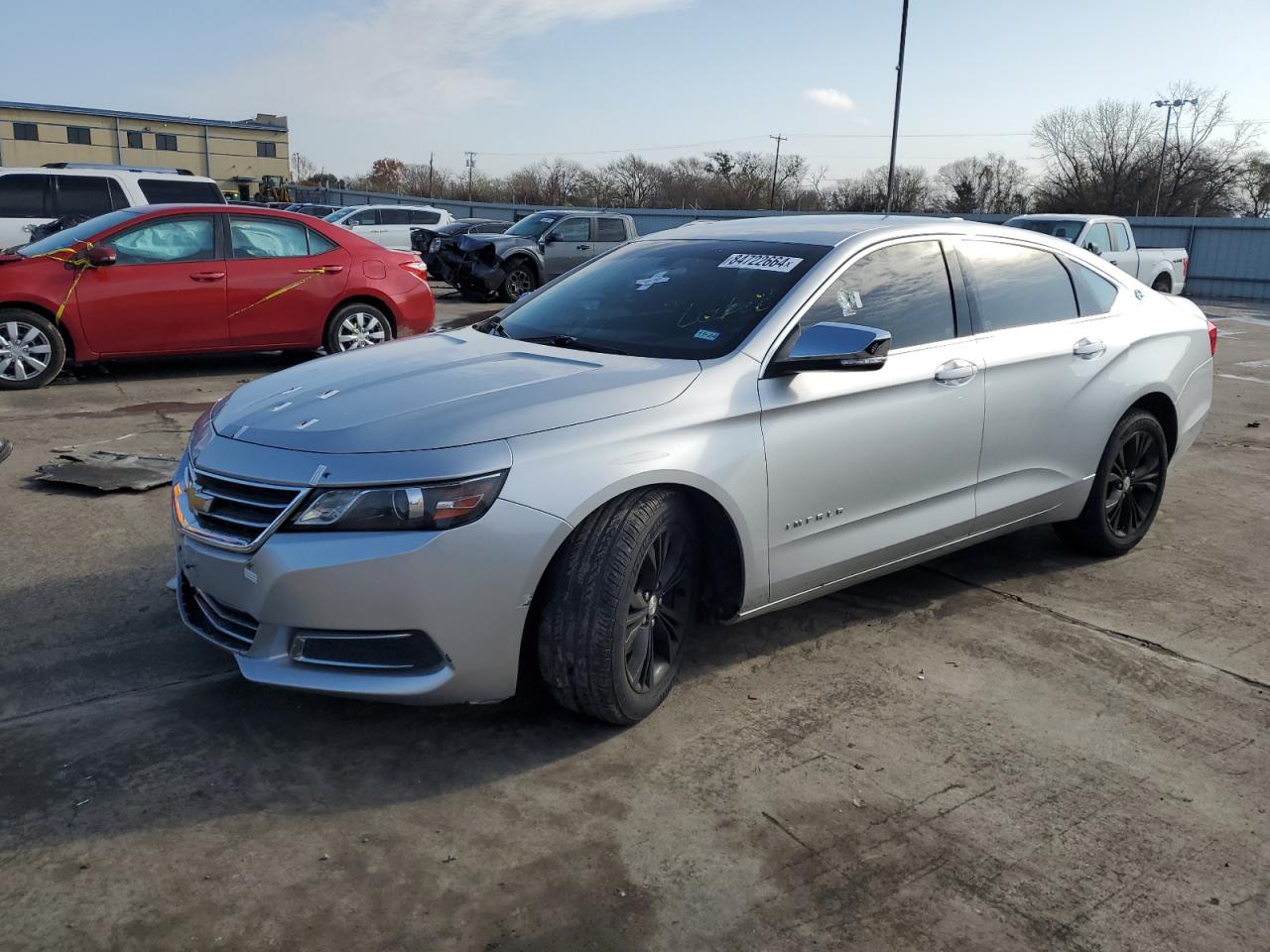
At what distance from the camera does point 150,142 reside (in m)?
70.2

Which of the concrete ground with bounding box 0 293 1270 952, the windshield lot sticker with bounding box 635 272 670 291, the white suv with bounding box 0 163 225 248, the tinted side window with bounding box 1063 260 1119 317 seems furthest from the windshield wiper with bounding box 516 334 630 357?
the white suv with bounding box 0 163 225 248

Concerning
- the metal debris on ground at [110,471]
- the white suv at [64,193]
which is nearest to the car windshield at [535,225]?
the white suv at [64,193]

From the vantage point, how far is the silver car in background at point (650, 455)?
9.93ft

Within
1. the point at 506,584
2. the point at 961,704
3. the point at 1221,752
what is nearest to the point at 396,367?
the point at 506,584

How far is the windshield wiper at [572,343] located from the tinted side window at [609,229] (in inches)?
624

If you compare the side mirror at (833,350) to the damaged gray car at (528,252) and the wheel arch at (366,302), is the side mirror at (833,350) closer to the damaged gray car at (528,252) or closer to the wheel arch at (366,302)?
the wheel arch at (366,302)

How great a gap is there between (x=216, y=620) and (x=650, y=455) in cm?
144

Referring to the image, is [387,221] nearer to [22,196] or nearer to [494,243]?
[494,243]

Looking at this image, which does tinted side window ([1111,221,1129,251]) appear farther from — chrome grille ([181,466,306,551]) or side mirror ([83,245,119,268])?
chrome grille ([181,466,306,551])

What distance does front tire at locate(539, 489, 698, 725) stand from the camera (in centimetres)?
316

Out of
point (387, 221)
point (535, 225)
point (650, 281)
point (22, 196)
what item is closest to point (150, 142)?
point (387, 221)

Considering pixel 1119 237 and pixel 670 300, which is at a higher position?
pixel 1119 237

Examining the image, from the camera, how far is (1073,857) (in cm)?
286

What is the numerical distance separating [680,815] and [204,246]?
25.5ft
